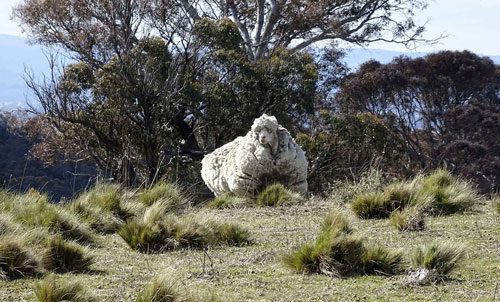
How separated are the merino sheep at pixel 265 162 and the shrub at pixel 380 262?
15.3 feet

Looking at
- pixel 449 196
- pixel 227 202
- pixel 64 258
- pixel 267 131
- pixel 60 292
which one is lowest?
pixel 227 202

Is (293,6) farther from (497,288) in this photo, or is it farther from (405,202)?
(497,288)

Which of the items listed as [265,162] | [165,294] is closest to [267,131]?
[265,162]

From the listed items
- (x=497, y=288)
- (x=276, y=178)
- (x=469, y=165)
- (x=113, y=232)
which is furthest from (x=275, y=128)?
(x=469, y=165)

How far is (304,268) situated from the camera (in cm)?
488

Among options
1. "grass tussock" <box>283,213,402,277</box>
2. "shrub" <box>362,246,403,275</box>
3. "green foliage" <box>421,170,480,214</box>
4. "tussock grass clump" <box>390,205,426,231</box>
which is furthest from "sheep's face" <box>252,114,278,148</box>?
"shrub" <box>362,246,403,275</box>

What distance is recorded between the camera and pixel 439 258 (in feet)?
15.3

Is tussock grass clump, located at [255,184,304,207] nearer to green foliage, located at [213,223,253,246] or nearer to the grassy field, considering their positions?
the grassy field

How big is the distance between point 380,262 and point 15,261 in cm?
233

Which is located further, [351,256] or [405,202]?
[405,202]

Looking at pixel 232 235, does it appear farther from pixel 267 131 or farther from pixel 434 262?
pixel 267 131

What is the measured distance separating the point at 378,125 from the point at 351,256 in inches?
630

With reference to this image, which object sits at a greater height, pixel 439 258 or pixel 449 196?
pixel 439 258

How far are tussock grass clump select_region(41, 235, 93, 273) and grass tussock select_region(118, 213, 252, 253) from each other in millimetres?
687
